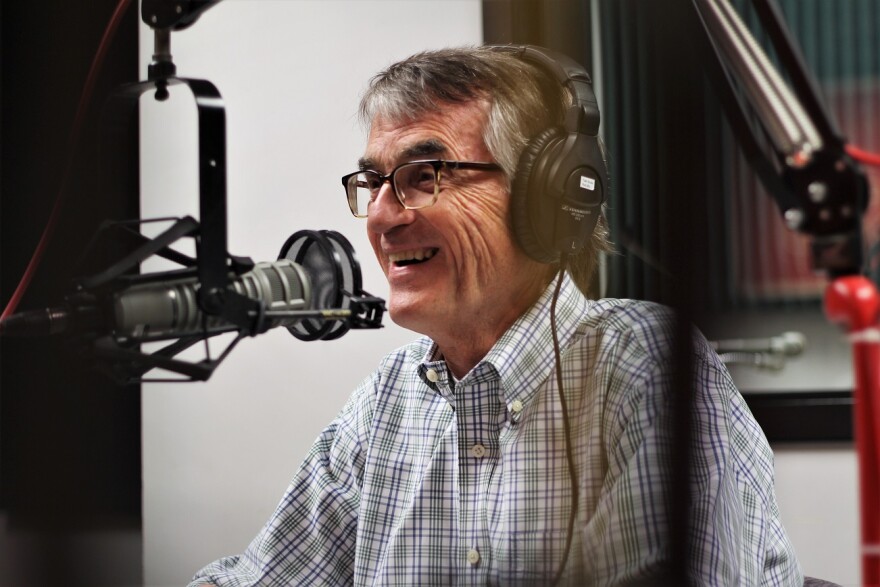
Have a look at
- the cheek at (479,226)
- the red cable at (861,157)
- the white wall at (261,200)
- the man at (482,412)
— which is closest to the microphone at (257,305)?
the white wall at (261,200)

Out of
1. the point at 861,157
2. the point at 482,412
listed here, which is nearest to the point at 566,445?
the point at 482,412

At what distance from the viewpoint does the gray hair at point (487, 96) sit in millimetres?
892

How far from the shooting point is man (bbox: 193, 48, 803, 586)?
740 mm

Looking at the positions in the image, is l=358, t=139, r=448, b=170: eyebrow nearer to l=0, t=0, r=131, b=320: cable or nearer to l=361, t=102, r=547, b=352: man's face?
l=361, t=102, r=547, b=352: man's face

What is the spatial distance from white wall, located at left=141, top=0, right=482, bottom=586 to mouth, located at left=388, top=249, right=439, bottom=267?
49 mm

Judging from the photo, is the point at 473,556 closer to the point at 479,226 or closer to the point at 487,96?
the point at 479,226

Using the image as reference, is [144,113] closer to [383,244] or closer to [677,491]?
[383,244]

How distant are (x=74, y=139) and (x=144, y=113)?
2.3 inches

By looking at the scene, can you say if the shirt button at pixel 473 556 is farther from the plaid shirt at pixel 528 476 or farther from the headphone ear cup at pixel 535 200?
the headphone ear cup at pixel 535 200

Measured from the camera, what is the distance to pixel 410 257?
38.9 inches

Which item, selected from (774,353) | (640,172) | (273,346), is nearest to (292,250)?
(273,346)

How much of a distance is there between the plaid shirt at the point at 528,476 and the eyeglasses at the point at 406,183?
0.58 ft

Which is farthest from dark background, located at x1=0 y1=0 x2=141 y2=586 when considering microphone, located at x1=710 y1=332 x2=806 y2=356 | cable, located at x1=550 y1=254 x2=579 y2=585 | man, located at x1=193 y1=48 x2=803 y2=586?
microphone, located at x1=710 y1=332 x2=806 y2=356

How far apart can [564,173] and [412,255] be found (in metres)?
0.22
